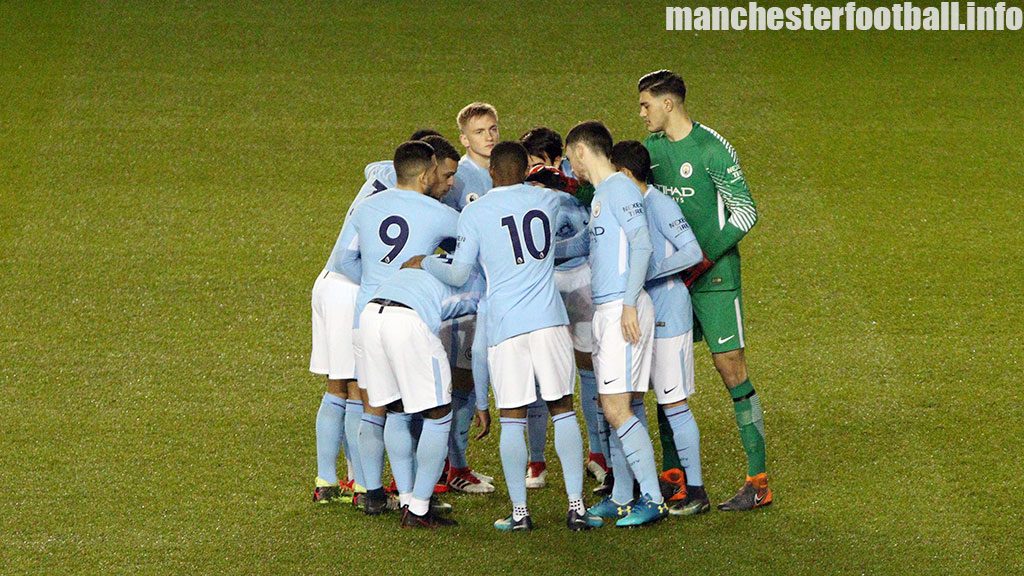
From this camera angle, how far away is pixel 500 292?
5.84 metres

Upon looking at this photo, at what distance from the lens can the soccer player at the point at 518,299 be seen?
19.0ft

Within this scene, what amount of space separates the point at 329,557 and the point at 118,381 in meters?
2.84

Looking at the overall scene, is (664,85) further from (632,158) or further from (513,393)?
(513,393)

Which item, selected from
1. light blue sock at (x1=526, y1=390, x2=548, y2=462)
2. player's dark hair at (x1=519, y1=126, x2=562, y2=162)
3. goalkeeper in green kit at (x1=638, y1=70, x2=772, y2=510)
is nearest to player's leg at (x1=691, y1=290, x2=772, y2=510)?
goalkeeper in green kit at (x1=638, y1=70, x2=772, y2=510)

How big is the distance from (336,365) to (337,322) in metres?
0.21

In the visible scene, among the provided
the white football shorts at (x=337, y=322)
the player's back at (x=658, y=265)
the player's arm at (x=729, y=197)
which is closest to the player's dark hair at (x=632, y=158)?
the player's back at (x=658, y=265)

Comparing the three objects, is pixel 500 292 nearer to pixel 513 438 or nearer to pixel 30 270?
pixel 513 438

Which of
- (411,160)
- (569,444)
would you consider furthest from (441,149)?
(569,444)

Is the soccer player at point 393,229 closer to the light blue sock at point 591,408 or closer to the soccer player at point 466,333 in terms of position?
the soccer player at point 466,333

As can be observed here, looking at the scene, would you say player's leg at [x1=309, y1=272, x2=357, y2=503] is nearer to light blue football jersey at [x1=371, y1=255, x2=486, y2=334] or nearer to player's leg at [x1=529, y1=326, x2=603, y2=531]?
light blue football jersey at [x1=371, y1=255, x2=486, y2=334]

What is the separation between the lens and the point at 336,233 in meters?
10.5

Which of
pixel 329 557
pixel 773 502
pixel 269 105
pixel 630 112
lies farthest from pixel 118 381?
pixel 630 112

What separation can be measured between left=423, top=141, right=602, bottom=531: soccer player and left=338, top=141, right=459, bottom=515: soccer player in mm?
193

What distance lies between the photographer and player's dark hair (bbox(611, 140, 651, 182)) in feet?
19.9
